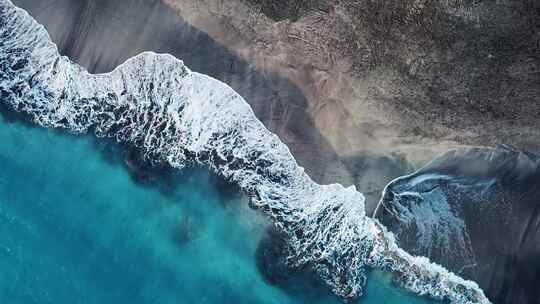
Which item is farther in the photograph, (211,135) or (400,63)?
(211,135)

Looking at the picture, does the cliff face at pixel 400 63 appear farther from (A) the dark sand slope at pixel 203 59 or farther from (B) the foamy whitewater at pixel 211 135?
(B) the foamy whitewater at pixel 211 135

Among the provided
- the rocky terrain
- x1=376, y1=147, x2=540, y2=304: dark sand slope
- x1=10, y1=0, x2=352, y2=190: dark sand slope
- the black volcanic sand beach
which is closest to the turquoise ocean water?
the black volcanic sand beach

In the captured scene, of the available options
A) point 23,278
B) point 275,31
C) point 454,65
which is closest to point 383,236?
point 454,65

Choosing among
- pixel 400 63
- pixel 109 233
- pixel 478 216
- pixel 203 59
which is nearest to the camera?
pixel 400 63

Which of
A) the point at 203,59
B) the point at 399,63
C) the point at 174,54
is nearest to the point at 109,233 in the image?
the point at 174,54

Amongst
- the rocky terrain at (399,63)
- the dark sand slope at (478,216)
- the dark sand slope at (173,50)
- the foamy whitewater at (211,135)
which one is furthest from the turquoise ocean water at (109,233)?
the rocky terrain at (399,63)

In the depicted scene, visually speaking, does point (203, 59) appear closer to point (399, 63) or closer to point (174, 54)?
point (174, 54)
